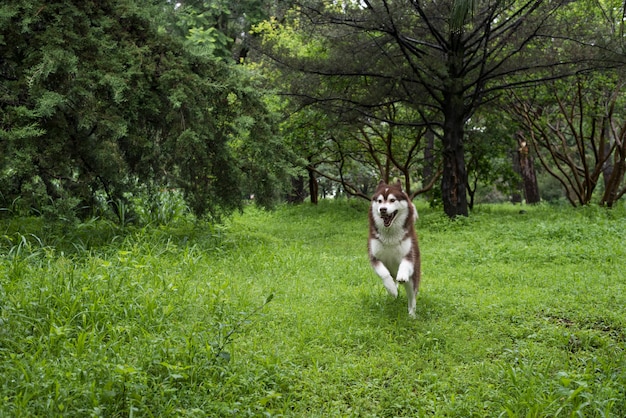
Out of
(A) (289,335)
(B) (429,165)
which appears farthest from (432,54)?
(A) (289,335)

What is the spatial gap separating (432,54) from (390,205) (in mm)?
8745

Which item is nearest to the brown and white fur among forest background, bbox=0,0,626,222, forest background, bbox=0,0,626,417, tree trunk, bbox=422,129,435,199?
forest background, bbox=0,0,626,417

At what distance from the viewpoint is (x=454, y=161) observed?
13.4 meters

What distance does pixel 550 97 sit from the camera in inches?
603

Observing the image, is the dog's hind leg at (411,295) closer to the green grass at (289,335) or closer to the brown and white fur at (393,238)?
the brown and white fur at (393,238)

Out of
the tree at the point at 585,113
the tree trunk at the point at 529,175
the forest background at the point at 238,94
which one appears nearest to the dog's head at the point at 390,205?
the forest background at the point at 238,94

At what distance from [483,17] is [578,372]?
10.4m

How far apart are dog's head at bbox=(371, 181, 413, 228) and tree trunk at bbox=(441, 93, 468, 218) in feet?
25.6

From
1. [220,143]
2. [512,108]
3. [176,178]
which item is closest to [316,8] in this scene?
[220,143]

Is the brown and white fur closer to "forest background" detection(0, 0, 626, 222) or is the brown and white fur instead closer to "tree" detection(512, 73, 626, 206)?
"forest background" detection(0, 0, 626, 222)

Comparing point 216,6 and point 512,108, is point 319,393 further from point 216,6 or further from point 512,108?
point 216,6

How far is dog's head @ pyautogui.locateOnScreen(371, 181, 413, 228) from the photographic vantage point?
5.60m

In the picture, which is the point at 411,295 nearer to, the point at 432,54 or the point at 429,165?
the point at 432,54

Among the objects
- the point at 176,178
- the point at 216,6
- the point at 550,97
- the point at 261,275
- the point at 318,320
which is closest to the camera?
the point at 318,320
